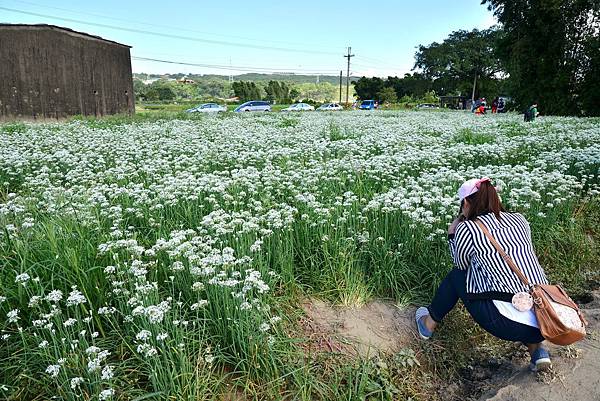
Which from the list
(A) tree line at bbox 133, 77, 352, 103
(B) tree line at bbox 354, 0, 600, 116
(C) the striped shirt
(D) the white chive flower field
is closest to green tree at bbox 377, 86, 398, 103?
(A) tree line at bbox 133, 77, 352, 103

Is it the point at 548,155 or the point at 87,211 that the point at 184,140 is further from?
the point at 548,155

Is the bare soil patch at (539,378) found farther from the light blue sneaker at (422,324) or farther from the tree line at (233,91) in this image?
the tree line at (233,91)

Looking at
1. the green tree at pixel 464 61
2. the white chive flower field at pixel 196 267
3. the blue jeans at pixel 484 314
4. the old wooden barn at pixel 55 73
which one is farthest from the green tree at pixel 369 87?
the blue jeans at pixel 484 314

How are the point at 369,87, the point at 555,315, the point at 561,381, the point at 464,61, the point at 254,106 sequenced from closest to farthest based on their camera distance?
the point at 555,315 < the point at 561,381 < the point at 254,106 < the point at 464,61 < the point at 369,87

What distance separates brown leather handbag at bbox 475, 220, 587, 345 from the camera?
2.85m

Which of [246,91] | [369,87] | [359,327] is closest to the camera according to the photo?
[359,327]

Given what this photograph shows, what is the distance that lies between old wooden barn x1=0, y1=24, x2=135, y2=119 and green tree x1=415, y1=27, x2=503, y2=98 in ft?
176

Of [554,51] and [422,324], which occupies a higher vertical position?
[554,51]

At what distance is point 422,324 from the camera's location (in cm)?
382

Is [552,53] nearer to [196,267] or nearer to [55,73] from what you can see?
[55,73]

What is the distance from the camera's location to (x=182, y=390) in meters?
2.70

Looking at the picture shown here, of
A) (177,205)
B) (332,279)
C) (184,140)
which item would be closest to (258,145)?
(184,140)

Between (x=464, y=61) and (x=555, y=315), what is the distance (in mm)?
68982

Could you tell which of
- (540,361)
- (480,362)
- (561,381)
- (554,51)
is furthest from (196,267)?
(554,51)
